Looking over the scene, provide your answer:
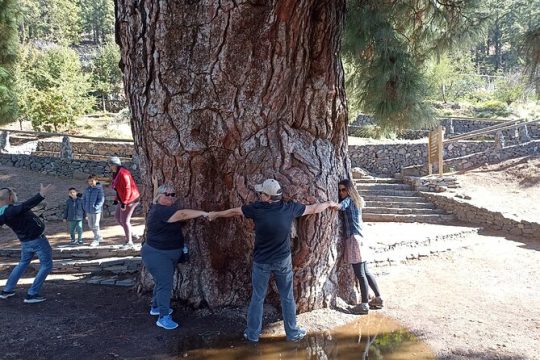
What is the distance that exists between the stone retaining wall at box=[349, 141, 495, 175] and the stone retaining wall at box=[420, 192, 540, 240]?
4.77m

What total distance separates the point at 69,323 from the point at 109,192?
856cm

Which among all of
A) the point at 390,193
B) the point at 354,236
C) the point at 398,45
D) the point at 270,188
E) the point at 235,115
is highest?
the point at 398,45

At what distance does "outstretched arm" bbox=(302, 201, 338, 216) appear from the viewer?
4.71 metres

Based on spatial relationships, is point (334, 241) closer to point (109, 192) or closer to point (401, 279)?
point (401, 279)

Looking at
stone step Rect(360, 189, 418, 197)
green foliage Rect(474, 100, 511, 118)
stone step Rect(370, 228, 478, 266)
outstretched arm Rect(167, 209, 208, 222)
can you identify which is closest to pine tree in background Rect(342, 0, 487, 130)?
stone step Rect(370, 228, 478, 266)

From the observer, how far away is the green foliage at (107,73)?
29359mm

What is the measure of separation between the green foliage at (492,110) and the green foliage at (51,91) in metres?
19.1

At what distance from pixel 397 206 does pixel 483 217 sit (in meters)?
2.18

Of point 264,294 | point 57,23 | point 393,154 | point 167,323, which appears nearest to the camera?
point 264,294

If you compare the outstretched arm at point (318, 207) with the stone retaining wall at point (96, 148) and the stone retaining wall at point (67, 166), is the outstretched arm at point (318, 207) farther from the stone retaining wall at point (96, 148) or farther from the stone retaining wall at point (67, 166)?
the stone retaining wall at point (96, 148)

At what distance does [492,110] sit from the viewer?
26625mm

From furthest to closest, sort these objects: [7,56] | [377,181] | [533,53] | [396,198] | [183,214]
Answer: [377,181] < [396,198] < [7,56] < [533,53] < [183,214]

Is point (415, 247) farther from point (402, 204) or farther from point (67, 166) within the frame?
point (67, 166)

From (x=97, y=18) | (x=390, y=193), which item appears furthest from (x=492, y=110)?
(x=97, y=18)
